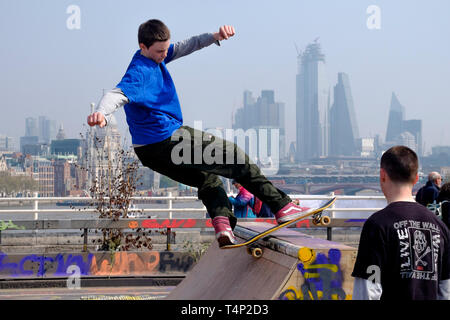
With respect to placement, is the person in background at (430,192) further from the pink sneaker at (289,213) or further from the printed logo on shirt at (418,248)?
the printed logo on shirt at (418,248)

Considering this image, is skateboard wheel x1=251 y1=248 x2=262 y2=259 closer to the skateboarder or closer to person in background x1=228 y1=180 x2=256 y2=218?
the skateboarder

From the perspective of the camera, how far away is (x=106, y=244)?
10.9m

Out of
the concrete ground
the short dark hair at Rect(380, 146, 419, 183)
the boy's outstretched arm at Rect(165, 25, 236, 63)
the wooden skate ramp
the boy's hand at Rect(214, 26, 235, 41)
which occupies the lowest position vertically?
the concrete ground

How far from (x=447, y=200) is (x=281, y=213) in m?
2.93

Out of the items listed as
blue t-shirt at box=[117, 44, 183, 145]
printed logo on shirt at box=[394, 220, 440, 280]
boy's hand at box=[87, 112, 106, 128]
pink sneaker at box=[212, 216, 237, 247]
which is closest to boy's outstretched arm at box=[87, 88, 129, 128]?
boy's hand at box=[87, 112, 106, 128]

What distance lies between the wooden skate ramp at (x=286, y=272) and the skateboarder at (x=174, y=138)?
31cm

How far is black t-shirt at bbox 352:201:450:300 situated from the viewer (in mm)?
2807

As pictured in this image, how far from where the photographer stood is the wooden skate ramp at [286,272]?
3.81m

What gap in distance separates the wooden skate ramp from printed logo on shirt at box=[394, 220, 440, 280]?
101cm

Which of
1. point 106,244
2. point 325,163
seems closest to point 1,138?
point 325,163

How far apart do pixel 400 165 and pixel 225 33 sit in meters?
2.08

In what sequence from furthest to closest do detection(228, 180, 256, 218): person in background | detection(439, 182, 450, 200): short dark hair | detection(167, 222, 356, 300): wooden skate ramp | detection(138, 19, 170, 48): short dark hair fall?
detection(228, 180, 256, 218): person in background
detection(439, 182, 450, 200): short dark hair
detection(138, 19, 170, 48): short dark hair
detection(167, 222, 356, 300): wooden skate ramp
